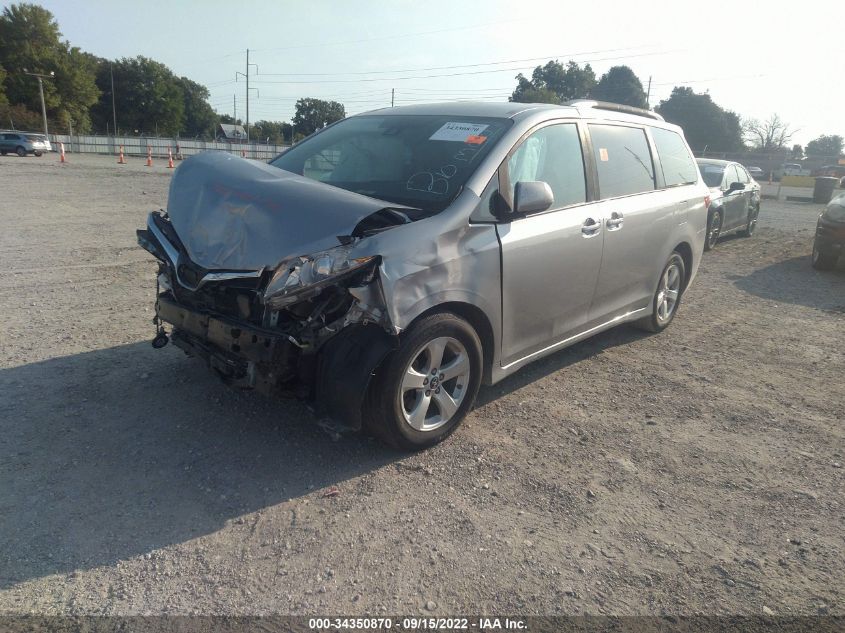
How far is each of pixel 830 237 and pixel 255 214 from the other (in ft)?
31.2

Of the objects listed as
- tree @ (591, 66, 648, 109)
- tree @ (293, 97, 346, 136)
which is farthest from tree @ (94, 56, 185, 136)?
tree @ (591, 66, 648, 109)

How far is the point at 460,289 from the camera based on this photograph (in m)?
3.71

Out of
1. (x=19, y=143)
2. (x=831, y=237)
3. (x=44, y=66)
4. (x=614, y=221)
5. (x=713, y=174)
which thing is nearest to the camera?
(x=614, y=221)

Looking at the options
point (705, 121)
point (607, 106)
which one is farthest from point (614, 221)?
point (705, 121)

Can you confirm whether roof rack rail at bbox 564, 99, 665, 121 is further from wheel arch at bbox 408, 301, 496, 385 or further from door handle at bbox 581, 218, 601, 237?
wheel arch at bbox 408, 301, 496, 385

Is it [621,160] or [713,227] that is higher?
[621,160]

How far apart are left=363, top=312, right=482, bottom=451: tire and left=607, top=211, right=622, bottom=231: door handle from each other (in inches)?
67.5

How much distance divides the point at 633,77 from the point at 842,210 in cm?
7515

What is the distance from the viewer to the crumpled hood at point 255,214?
3.39 m

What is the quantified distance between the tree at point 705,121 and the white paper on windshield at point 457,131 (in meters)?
70.0

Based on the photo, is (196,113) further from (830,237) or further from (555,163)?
(555,163)

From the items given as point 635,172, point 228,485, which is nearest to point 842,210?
point 635,172

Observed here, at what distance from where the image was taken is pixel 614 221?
496 cm

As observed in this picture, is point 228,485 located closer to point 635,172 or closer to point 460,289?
point 460,289
